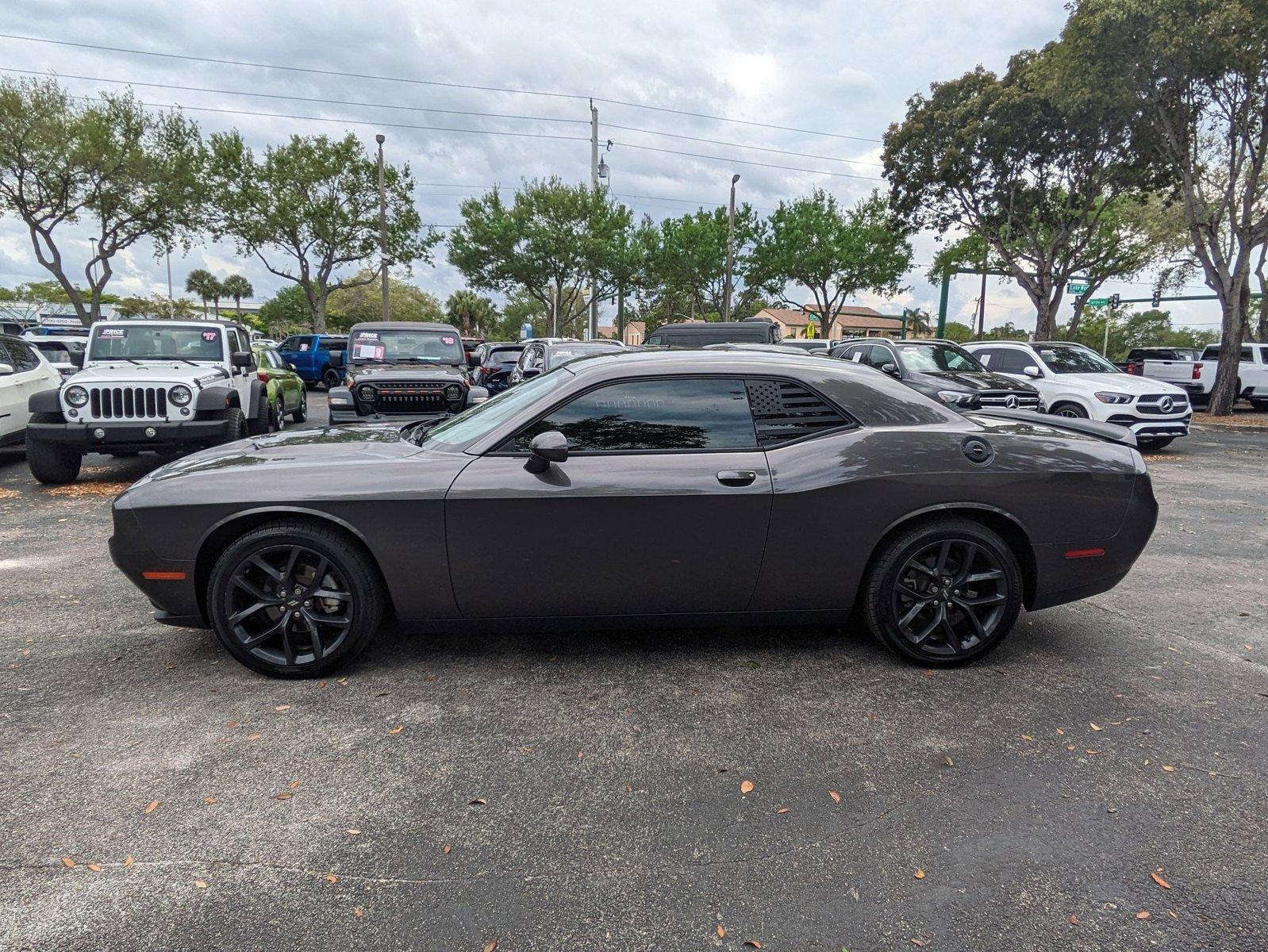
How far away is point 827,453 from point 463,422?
73.0 inches

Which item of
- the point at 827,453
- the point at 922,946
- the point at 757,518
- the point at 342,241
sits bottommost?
the point at 922,946

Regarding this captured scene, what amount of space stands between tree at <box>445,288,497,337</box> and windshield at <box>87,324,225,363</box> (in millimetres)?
56324

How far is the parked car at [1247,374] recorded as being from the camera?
20.2 m

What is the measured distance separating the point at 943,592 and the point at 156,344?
945 centimetres

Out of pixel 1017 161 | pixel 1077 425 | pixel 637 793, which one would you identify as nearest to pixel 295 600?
pixel 637 793

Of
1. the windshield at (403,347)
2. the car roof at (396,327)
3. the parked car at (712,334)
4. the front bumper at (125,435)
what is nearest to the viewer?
the front bumper at (125,435)

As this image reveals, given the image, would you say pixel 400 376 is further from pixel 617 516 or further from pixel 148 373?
pixel 617 516

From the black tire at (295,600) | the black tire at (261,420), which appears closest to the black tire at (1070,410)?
the black tire at (295,600)

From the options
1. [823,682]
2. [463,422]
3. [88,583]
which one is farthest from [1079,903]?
[88,583]

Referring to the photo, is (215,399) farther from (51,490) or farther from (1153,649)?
(1153,649)

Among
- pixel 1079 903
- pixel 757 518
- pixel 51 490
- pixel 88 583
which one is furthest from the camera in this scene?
pixel 51 490

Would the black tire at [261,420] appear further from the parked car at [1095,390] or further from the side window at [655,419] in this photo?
the parked car at [1095,390]

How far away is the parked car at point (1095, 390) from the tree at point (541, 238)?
24108 mm

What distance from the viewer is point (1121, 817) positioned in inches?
101
